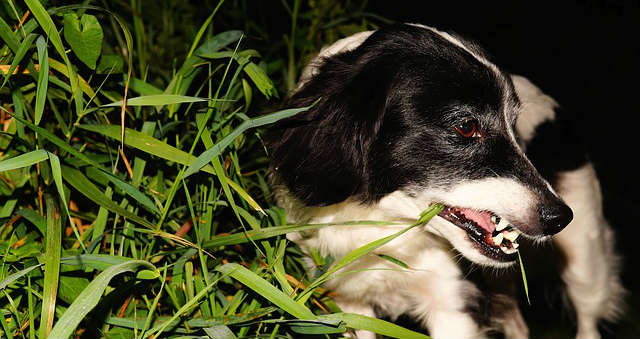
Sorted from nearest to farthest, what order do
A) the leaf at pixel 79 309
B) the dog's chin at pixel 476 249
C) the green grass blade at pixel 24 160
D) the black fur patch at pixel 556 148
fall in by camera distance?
the leaf at pixel 79 309 → the green grass blade at pixel 24 160 → the dog's chin at pixel 476 249 → the black fur patch at pixel 556 148

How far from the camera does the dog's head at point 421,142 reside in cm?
189

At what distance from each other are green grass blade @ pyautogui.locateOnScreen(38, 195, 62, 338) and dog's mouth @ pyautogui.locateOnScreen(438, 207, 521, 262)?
3.43 ft

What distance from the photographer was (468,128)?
1.92 metres

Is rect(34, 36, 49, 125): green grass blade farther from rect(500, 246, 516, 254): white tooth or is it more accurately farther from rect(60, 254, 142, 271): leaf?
rect(500, 246, 516, 254): white tooth

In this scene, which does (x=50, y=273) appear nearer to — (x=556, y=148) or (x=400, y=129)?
(x=400, y=129)

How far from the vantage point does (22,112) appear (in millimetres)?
1948

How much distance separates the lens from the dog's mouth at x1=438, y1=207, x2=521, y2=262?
6.22 ft

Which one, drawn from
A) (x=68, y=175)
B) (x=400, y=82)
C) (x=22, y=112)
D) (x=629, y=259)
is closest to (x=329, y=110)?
(x=400, y=82)

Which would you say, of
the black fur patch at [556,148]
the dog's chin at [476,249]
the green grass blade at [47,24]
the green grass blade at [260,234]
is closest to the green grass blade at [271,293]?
the green grass blade at [260,234]

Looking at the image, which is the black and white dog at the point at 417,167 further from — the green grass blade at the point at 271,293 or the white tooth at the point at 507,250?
the green grass blade at the point at 271,293

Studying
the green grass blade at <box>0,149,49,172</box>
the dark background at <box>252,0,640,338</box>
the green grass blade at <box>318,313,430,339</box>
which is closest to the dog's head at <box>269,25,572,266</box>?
the green grass blade at <box>318,313,430,339</box>

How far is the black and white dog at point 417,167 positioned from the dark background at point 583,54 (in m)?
1.51

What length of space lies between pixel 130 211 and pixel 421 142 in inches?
35.6

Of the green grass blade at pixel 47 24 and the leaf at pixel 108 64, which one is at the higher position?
the green grass blade at pixel 47 24
